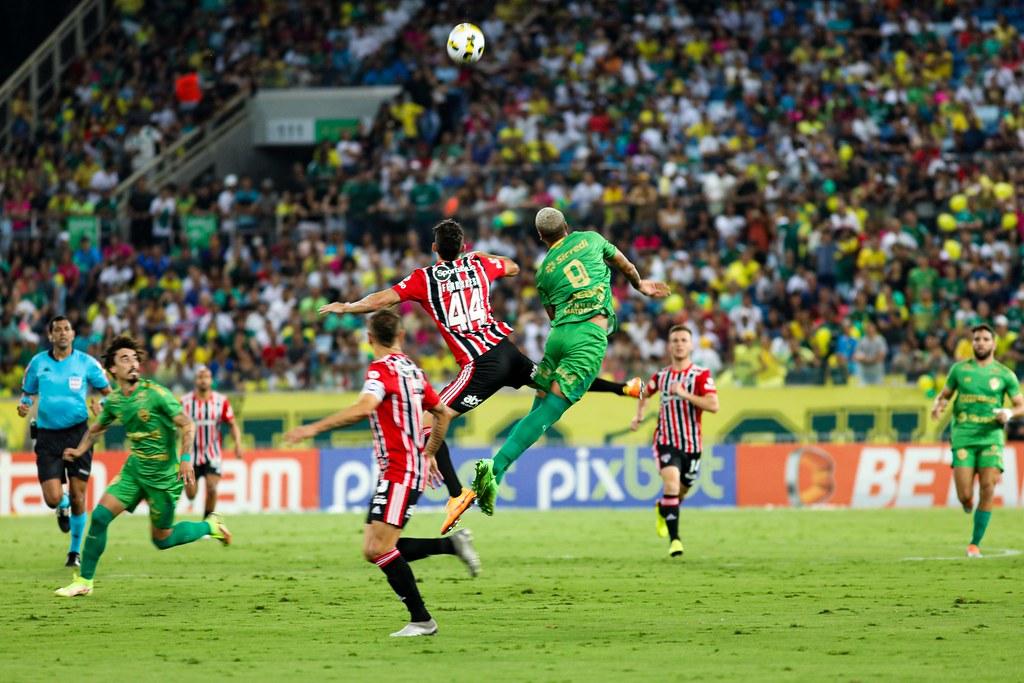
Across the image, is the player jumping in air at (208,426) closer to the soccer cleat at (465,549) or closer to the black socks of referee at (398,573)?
the soccer cleat at (465,549)

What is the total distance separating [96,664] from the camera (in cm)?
1020

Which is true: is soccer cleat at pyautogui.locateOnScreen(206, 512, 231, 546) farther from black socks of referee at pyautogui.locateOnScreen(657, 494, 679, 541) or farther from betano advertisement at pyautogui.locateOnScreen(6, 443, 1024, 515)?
betano advertisement at pyautogui.locateOnScreen(6, 443, 1024, 515)

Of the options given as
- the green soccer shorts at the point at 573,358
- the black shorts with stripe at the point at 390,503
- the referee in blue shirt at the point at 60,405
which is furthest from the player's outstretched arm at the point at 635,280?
the referee in blue shirt at the point at 60,405

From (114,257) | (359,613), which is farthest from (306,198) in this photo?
(359,613)

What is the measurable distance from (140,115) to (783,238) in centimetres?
1681

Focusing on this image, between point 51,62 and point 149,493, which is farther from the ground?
point 51,62

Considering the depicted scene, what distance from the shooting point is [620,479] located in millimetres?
28250

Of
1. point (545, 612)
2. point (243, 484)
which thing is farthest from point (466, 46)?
point (243, 484)

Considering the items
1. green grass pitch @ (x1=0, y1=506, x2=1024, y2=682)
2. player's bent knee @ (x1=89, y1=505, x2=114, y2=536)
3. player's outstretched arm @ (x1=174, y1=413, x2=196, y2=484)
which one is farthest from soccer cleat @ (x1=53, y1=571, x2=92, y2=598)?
player's outstretched arm @ (x1=174, y1=413, x2=196, y2=484)

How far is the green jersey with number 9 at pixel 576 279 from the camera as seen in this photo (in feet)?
43.4

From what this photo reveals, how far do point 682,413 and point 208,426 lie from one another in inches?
317

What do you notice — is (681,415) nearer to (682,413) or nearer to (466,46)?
(682,413)

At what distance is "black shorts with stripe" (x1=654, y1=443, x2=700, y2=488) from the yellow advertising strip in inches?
365

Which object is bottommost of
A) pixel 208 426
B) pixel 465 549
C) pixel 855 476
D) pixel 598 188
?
pixel 855 476
